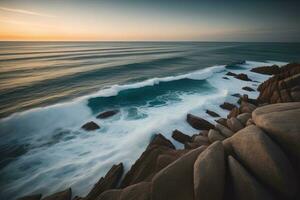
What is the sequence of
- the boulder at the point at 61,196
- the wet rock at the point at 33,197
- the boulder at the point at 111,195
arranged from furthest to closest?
the wet rock at the point at 33,197, the boulder at the point at 61,196, the boulder at the point at 111,195

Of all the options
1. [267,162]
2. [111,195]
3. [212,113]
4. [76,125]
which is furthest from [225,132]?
[76,125]

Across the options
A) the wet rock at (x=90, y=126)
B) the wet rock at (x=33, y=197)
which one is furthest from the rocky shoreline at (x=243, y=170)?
the wet rock at (x=90, y=126)

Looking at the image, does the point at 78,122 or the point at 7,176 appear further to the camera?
the point at 78,122

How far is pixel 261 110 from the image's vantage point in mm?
5539

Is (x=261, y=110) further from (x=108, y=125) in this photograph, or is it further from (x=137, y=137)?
(x=108, y=125)

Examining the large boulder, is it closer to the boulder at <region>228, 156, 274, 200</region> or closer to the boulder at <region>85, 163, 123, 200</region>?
the boulder at <region>228, 156, 274, 200</region>

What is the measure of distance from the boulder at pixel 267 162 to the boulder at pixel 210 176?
542 mm

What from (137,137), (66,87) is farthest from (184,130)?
(66,87)

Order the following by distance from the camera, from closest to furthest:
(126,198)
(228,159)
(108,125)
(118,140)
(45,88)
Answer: (228,159) < (126,198) < (118,140) < (108,125) < (45,88)

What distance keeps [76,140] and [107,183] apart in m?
4.76

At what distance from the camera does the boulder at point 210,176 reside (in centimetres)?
339

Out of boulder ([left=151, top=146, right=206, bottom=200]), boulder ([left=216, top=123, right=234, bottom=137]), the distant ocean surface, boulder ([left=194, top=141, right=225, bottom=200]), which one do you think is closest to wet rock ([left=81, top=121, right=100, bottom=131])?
the distant ocean surface

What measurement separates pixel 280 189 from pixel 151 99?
14.3 m

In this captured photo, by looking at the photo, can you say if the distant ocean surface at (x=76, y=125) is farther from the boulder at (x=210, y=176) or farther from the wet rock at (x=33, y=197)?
the boulder at (x=210, y=176)
